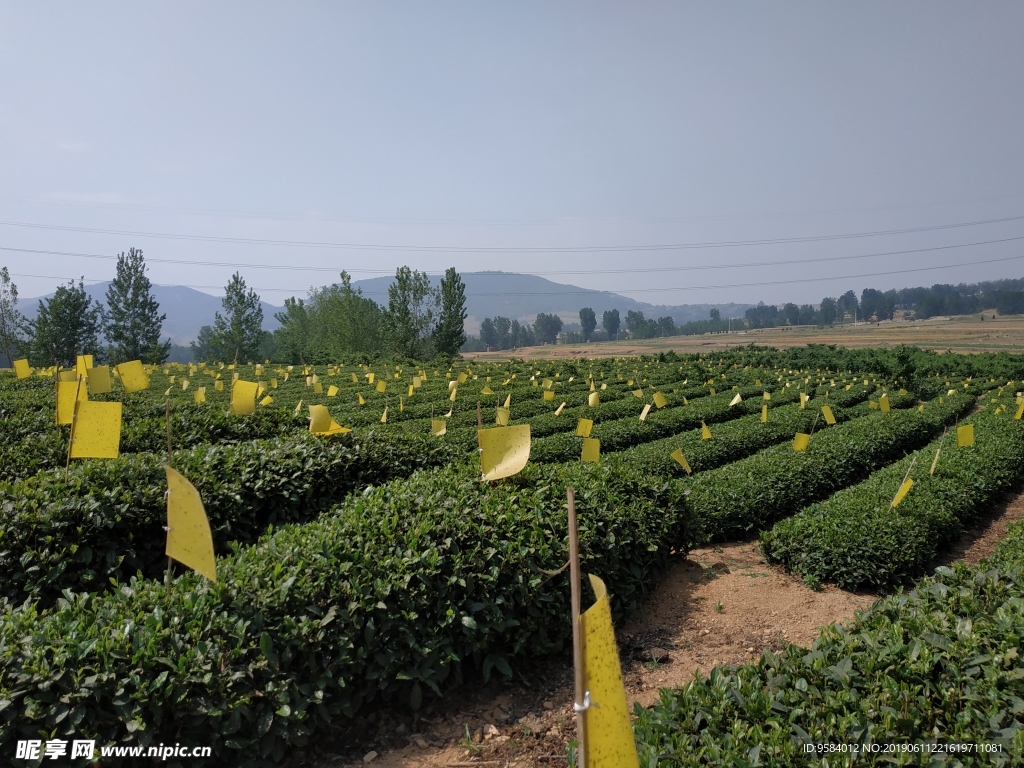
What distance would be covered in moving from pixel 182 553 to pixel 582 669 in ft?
8.53

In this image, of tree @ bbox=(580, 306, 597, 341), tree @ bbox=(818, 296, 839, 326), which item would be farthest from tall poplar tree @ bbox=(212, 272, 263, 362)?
tree @ bbox=(818, 296, 839, 326)

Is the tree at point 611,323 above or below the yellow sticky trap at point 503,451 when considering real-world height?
above

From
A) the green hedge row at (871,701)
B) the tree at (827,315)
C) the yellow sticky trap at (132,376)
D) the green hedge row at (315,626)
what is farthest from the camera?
the tree at (827,315)

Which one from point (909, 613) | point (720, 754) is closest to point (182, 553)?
point (720, 754)

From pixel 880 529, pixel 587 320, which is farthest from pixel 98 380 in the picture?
pixel 587 320

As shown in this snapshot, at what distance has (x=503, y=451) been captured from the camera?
16.4ft

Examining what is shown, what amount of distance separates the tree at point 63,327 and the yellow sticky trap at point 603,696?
156 feet

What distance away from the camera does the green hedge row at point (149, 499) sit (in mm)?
4340

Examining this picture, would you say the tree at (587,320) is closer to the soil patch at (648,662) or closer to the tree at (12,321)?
the tree at (12,321)

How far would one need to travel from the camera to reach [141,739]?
2.73 metres

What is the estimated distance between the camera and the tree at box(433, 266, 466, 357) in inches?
1870

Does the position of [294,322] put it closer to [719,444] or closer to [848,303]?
[719,444]

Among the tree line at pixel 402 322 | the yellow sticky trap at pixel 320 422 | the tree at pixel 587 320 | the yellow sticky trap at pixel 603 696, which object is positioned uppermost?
the tree at pixel 587 320

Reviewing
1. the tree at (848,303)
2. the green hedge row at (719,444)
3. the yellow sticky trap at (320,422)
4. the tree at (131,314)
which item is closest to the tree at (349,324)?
the tree at (131,314)
